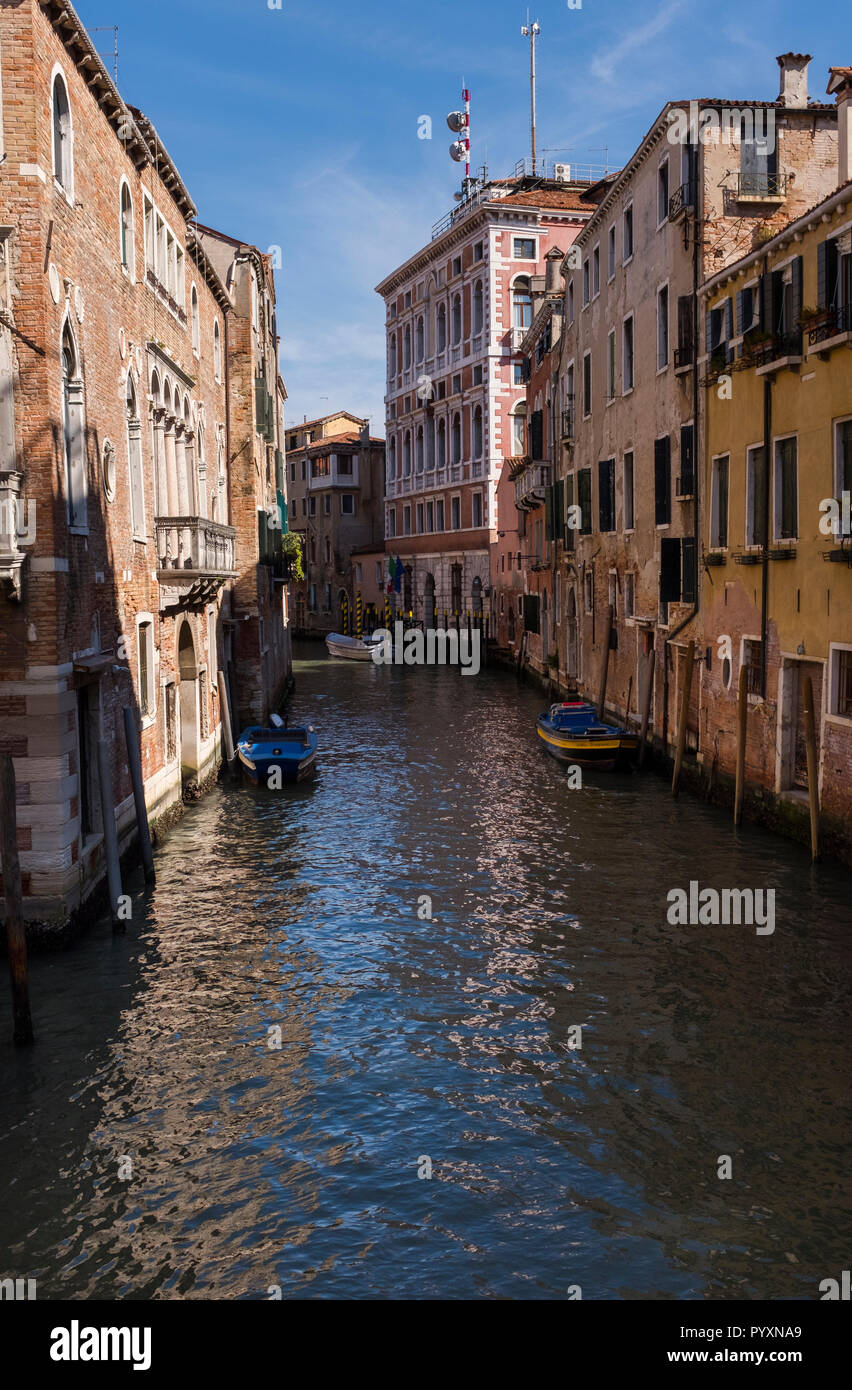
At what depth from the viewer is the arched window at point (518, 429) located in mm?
50125

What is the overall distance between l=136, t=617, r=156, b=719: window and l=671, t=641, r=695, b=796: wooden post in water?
25.2ft

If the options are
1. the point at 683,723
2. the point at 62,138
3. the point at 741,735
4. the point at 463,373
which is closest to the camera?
the point at 62,138

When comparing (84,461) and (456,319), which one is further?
(456,319)

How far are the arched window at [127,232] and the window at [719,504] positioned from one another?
352 inches

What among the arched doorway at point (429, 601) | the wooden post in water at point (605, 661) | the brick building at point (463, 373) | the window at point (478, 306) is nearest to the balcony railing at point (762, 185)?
the wooden post in water at point (605, 661)

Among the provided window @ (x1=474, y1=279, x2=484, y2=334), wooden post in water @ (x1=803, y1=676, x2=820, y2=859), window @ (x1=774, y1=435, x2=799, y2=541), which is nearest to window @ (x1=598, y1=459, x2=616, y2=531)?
window @ (x1=774, y1=435, x2=799, y2=541)

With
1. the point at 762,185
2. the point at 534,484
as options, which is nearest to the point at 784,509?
the point at 762,185

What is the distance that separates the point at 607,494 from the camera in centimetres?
2673

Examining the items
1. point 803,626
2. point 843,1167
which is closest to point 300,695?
point 803,626

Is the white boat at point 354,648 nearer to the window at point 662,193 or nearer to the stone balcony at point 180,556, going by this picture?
the window at point 662,193

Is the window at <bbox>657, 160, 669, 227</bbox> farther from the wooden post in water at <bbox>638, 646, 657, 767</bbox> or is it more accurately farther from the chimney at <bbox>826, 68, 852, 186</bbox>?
the wooden post in water at <bbox>638, 646, 657, 767</bbox>

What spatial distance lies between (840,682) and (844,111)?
843 cm

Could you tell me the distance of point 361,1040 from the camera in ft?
32.9

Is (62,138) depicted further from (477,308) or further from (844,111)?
(477,308)
